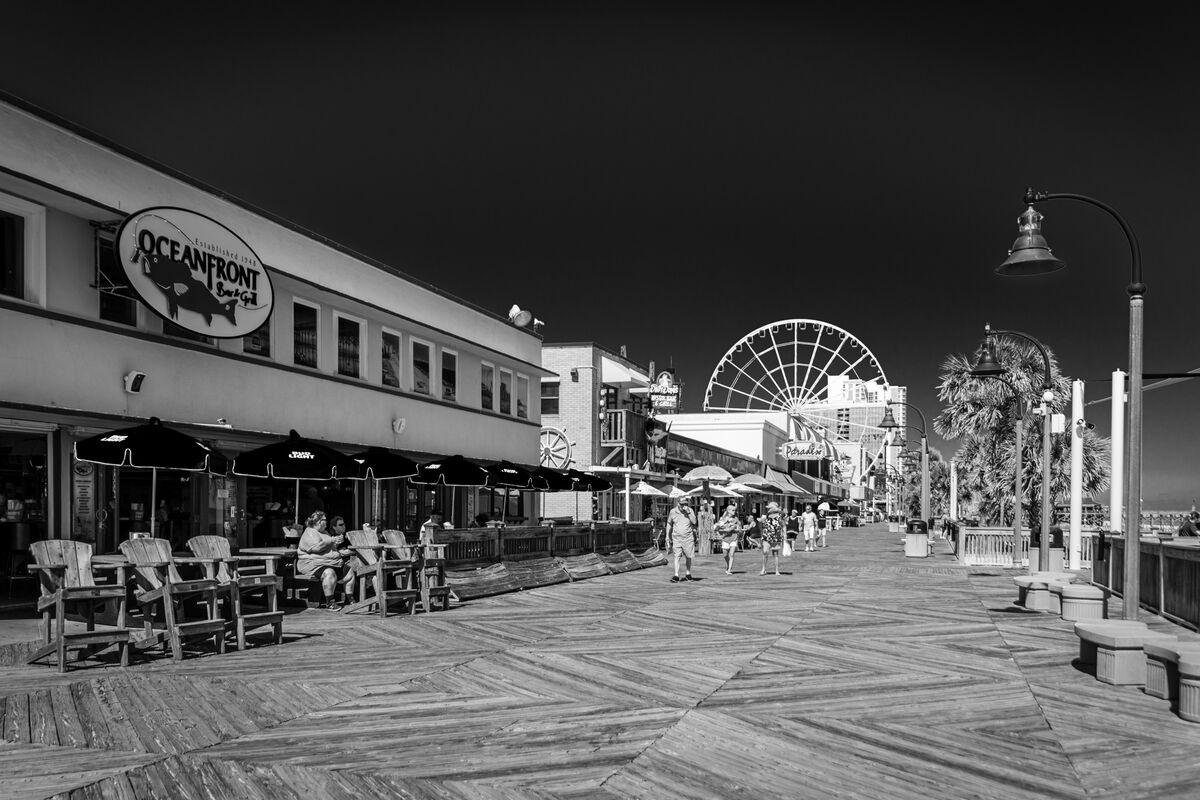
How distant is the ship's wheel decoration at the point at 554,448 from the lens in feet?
119

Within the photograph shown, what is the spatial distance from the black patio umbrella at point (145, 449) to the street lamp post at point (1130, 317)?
1045 cm

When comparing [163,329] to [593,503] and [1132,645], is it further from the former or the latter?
[593,503]

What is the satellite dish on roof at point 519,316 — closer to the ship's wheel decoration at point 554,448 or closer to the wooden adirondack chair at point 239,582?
the ship's wheel decoration at point 554,448

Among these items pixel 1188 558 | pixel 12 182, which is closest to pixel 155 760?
pixel 12 182

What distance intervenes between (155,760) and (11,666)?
13.1ft

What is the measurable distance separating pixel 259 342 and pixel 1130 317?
14073 mm

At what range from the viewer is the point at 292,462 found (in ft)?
49.5

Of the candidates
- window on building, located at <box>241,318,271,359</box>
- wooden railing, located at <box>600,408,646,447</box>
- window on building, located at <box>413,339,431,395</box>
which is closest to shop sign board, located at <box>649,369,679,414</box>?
wooden railing, located at <box>600,408,646,447</box>

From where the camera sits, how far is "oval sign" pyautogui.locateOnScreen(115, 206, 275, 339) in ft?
47.1

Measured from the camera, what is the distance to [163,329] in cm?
1582

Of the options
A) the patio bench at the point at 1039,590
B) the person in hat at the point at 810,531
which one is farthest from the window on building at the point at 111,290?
the person in hat at the point at 810,531

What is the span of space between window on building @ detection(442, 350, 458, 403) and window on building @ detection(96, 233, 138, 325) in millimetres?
10384

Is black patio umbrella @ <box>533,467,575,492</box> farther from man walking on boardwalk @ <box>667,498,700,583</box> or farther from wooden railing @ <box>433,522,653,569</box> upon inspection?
man walking on boardwalk @ <box>667,498,700,583</box>

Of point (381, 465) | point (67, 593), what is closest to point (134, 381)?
point (381, 465)
